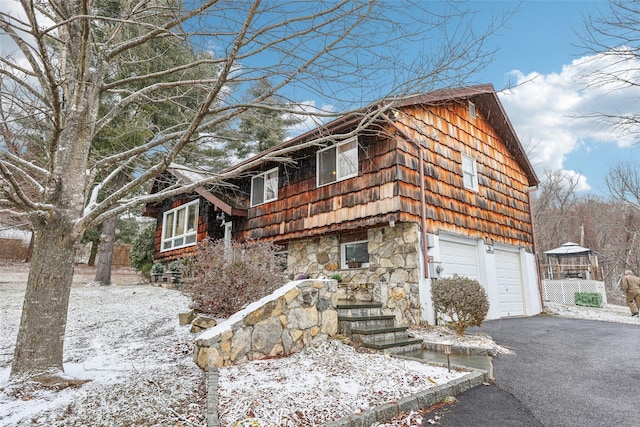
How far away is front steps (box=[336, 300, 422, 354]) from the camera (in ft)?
17.5

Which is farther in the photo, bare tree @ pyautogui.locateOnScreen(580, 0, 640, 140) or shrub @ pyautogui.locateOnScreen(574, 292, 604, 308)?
shrub @ pyautogui.locateOnScreen(574, 292, 604, 308)

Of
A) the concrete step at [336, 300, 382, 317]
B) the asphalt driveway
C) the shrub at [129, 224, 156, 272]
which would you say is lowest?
the asphalt driveway

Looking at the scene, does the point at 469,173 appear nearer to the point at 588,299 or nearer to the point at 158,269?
the point at 588,299

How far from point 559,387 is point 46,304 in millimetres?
5647

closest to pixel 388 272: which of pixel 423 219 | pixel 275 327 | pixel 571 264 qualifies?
pixel 423 219

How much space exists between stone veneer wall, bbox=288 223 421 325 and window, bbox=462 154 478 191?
10.9 feet

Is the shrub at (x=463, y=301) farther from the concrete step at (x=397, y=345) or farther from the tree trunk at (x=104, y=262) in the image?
the tree trunk at (x=104, y=262)

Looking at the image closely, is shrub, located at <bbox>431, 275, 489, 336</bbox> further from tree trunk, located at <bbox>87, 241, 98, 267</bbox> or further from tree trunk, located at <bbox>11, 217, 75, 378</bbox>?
tree trunk, located at <bbox>87, 241, 98, 267</bbox>

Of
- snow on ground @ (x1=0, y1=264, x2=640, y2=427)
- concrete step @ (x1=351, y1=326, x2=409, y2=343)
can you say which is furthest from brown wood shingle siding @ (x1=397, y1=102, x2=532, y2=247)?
snow on ground @ (x1=0, y1=264, x2=640, y2=427)

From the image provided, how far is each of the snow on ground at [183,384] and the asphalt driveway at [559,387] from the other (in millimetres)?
474

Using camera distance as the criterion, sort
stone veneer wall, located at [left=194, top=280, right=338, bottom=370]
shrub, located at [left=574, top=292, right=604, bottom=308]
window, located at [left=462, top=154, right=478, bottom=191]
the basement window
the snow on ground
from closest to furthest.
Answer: the snow on ground
stone veneer wall, located at [left=194, top=280, right=338, bottom=370]
the basement window
window, located at [left=462, top=154, right=478, bottom=191]
shrub, located at [left=574, top=292, right=604, bottom=308]

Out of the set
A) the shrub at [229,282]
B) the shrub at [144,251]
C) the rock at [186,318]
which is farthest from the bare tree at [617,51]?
the shrub at [144,251]

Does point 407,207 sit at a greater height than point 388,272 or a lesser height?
greater

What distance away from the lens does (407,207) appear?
24.6ft
